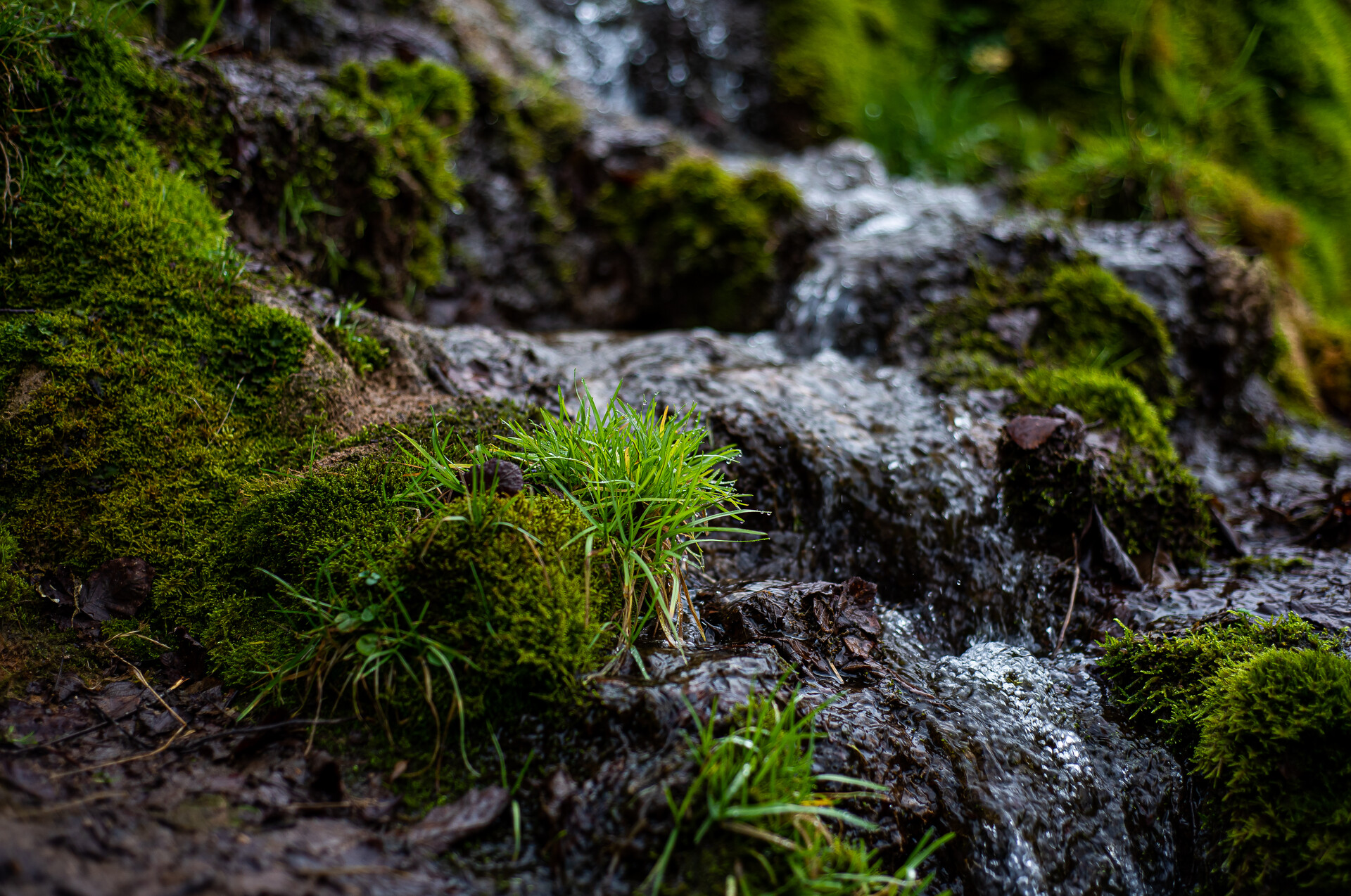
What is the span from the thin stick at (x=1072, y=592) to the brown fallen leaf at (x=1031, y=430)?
1.60 ft

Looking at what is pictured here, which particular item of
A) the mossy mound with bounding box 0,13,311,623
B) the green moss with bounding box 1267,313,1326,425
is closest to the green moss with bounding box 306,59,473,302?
the mossy mound with bounding box 0,13,311,623

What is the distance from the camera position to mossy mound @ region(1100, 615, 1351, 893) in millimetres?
1901

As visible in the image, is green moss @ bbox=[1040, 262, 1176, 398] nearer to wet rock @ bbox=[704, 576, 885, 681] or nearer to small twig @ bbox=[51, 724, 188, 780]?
wet rock @ bbox=[704, 576, 885, 681]

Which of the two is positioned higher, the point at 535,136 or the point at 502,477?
the point at 535,136

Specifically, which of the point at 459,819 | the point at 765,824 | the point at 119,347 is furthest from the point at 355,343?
the point at 765,824

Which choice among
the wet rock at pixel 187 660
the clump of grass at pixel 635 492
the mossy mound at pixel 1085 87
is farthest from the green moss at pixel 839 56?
the wet rock at pixel 187 660

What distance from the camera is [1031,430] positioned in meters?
3.34

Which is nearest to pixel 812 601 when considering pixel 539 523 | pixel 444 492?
pixel 539 523

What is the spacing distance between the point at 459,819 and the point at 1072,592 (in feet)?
8.75

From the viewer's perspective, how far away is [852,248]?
16.4 feet

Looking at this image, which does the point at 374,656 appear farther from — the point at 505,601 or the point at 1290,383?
the point at 1290,383

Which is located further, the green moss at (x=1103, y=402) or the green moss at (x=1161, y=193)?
the green moss at (x=1161, y=193)

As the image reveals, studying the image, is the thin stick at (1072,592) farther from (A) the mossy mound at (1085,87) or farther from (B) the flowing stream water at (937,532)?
(A) the mossy mound at (1085,87)

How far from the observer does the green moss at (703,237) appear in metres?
5.12
